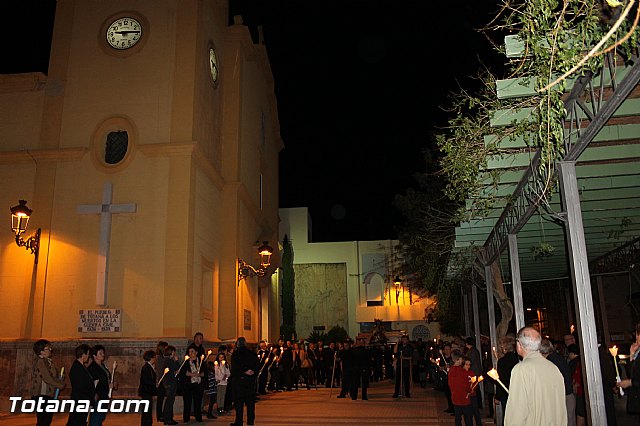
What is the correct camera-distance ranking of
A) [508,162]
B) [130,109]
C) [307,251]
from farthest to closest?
[307,251] < [130,109] < [508,162]

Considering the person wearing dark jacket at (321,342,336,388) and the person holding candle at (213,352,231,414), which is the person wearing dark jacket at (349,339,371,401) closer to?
the person holding candle at (213,352,231,414)

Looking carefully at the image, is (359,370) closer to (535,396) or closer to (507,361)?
(507,361)

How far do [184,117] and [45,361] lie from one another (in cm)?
936

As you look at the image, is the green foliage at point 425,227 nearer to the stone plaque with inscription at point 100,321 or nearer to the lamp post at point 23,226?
the stone plaque with inscription at point 100,321

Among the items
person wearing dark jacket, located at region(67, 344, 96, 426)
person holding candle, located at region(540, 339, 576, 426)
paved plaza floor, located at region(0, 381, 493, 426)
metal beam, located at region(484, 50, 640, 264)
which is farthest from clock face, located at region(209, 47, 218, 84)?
person holding candle, located at region(540, 339, 576, 426)

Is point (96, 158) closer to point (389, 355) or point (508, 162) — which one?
point (508, 162)

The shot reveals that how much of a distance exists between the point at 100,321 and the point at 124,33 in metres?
9.30

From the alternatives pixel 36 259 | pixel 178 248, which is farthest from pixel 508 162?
pixel 36 259

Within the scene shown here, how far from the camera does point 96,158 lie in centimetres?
1702

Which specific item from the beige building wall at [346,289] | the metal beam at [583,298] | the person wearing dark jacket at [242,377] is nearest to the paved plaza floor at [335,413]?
the person wearing dark jacket at [242,377]

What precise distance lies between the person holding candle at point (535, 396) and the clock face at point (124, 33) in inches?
655

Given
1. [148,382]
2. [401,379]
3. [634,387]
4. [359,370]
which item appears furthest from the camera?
[401,379]

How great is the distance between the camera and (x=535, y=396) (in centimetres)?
490

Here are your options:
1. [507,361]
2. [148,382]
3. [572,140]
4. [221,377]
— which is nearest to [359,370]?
[221,377]
